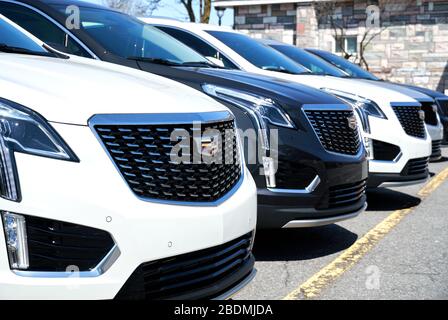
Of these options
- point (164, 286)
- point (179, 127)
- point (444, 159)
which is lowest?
point (444, 159)

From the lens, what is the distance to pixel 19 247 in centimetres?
213

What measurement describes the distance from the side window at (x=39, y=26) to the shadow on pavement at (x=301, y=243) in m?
2.11

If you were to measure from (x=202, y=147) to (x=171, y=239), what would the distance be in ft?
1.58

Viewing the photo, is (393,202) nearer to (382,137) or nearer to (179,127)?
(382,137)

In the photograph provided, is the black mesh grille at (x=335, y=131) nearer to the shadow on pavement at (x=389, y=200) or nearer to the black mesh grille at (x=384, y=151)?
the black mesh grille at (x=384, y=151)

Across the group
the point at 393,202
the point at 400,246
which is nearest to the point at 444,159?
the point at 393,202

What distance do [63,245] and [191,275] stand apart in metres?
0.62

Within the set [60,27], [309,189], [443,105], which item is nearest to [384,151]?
[309,189]

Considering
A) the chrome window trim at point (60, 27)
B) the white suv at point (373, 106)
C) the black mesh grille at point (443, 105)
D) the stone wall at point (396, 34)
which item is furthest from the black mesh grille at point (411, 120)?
the stone wall at point (396, 34)

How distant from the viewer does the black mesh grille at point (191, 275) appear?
2.34m

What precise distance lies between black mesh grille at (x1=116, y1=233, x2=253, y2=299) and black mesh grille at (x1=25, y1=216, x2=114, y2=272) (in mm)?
181

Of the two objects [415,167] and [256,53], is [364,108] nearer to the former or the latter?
[415,167]

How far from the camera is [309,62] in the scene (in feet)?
27.8

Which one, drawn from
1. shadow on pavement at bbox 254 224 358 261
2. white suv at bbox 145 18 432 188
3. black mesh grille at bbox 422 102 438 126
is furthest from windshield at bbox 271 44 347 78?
shadow on pavement at bbox 254 224 358 261
